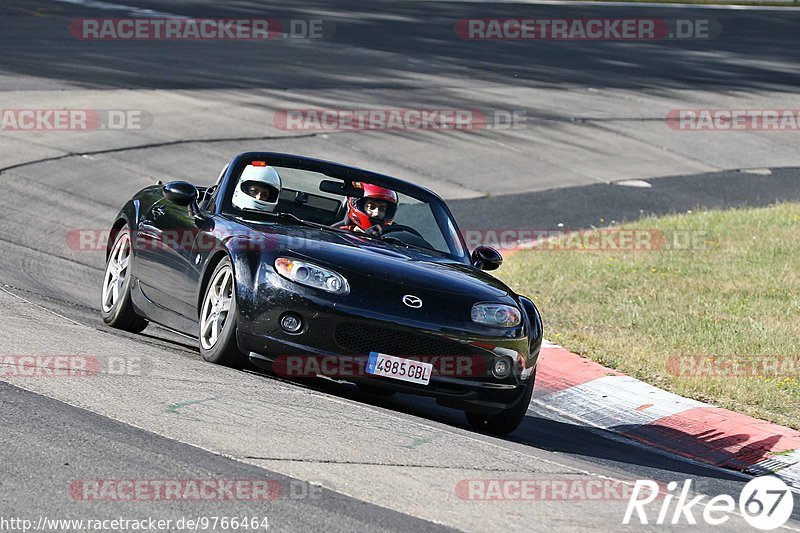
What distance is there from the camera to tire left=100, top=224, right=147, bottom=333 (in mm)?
9680

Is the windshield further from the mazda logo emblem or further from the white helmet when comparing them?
the mazda logo emblem

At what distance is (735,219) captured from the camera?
58.6 feet

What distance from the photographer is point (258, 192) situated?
8922 millimetres

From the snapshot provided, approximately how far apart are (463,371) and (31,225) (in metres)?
8.04

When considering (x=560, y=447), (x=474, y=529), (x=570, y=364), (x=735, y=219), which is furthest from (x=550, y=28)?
(x=474, y=529)

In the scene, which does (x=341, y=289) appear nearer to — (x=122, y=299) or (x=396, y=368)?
(x=396, y=368)

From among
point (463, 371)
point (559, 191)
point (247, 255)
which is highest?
point (247, 255)

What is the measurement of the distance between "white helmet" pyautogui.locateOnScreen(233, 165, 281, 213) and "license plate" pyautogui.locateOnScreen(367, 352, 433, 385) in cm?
183

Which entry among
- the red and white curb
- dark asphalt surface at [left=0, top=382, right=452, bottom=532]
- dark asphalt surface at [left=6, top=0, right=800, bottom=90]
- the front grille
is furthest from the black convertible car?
dark asphalt surface at [left=6, top=0, right=800, bottom=90]

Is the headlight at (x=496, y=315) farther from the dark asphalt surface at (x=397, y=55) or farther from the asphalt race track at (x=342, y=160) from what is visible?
the dark asphalt surface at (x=397, y=55)

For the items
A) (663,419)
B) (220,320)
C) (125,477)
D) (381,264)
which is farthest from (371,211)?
(125,477)

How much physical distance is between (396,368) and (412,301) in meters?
0.40

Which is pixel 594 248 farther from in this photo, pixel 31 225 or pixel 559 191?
pixel 31 225

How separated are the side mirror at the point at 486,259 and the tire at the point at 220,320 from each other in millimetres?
1898
